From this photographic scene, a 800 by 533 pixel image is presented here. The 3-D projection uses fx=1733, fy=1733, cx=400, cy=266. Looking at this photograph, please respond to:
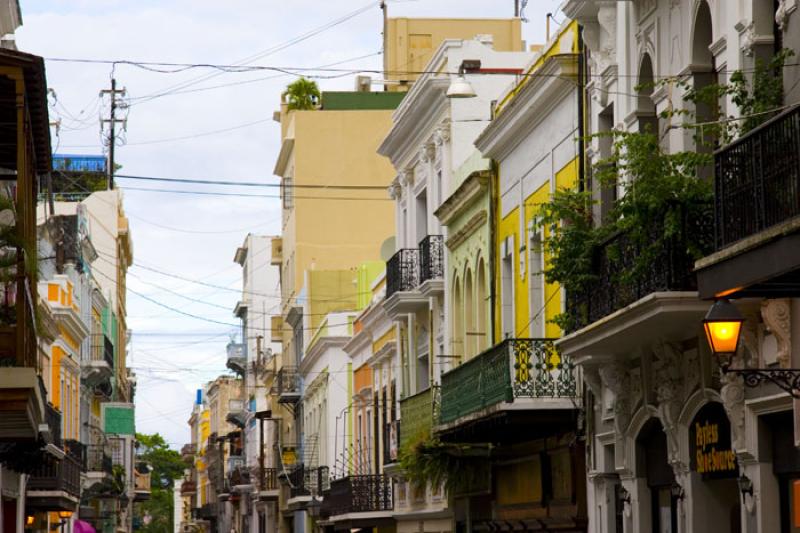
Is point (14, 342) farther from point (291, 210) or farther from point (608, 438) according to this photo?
point (291, 210)

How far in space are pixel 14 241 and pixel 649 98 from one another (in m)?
6.71

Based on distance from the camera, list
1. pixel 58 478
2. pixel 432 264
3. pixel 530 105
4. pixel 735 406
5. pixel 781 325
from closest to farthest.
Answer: pixel 781 325
pixel 735 406
pixel 530 105
pixel 432 264
pixel 58 478

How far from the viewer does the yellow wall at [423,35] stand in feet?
149

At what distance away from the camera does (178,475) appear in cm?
13188

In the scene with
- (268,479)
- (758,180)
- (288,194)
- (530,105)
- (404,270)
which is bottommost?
(268,479)

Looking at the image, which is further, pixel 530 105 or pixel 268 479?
pixel 268 479

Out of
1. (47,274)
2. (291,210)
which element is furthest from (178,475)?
(47,274)

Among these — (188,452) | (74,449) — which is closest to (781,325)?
(74,449)

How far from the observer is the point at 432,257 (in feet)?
102

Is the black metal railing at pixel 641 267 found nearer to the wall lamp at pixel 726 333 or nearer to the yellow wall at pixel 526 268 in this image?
the wall lamp at pixel 726 333

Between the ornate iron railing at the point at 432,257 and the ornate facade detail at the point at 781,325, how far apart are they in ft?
56.4

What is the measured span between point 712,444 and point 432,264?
15.5 metres

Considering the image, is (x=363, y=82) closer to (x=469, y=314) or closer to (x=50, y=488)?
(x=50, y=488)

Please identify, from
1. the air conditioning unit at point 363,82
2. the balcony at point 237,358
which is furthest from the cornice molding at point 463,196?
the balcony at point 237,358
